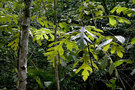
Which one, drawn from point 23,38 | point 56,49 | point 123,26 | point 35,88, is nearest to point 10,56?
point 35,88

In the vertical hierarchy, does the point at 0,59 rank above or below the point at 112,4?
below

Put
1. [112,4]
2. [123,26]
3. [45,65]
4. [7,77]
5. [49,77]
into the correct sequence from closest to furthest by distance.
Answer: [49,77], [7,77], [123,26], [45,65], [112,4]

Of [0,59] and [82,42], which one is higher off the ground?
[82,42]

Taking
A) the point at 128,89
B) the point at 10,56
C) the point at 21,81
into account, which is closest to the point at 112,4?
the point at 128,89

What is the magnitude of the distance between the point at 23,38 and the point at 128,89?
6.87 ft

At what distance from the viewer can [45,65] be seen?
3215mm

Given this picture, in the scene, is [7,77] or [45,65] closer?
[7,77]

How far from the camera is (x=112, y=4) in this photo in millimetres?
3977

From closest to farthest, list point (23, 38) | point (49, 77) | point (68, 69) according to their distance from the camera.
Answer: point (23, 38) < point (68, 69) < point (49, 77)

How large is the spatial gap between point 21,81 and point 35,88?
65.2 inches

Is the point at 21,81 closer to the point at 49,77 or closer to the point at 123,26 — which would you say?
the point at 49,77

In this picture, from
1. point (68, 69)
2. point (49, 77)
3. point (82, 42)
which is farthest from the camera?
point (49, 77)

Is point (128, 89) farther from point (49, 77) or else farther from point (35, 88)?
point (35, 88)

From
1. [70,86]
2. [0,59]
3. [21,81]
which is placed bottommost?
[70,86]
